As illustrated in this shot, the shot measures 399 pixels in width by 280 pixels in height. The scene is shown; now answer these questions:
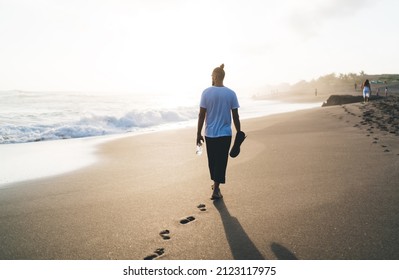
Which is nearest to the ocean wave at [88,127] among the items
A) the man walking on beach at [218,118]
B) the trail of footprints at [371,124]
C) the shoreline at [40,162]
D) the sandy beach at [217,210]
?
the shoreline at [40,162]

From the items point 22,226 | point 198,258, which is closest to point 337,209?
point 198,258

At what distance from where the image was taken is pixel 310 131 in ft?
33.3

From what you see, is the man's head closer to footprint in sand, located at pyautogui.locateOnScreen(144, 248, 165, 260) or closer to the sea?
footprint in sand, located at pyautogui.locateOnScreen(144, 248, 165, 260)

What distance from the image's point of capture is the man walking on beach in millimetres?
4246

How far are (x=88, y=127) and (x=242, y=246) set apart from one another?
1376 cm

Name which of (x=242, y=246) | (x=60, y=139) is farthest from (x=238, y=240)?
(x=60, y=139)

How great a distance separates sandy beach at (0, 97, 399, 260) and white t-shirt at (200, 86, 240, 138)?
0.98 m

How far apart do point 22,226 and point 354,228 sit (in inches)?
148

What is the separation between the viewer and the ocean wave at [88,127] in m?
13.6

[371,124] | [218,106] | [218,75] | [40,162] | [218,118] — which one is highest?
[218,75]

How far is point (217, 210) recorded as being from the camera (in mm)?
3873

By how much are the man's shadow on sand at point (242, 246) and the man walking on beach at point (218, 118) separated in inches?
35.7

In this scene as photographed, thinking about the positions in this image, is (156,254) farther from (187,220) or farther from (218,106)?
(218,106)

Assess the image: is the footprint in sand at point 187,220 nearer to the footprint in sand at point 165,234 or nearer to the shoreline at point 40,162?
the footprint in sand at point 165,234
